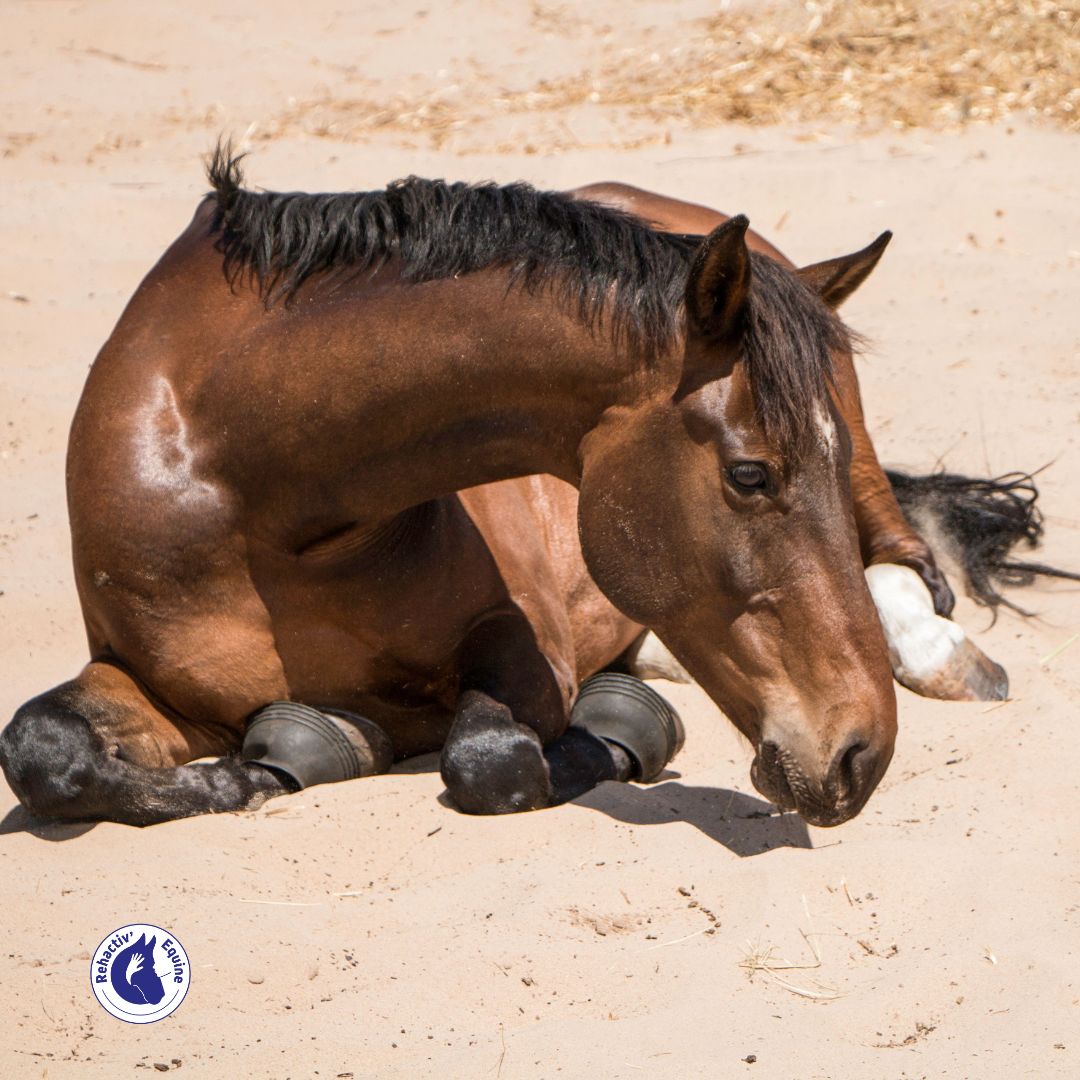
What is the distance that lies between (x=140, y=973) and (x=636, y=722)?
4.63ft

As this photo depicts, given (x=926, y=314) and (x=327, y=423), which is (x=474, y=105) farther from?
(x=327, y=423)

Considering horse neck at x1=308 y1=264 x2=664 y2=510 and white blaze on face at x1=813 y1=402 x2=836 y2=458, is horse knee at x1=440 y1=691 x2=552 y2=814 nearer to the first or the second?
horse neck at x1=308 y1=264 x2=664 y2=510

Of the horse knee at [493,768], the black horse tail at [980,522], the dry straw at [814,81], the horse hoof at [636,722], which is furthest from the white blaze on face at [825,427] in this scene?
the dry straw at [814,81]

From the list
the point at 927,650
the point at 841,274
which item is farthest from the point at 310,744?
the point at 927,650

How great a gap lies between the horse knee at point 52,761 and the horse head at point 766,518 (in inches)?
46.5

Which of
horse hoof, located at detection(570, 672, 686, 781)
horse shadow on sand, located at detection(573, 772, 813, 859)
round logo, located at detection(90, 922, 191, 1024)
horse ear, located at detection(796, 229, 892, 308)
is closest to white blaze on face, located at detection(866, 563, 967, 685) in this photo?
horse hoof, located at detection(570, 672, 686, 781)

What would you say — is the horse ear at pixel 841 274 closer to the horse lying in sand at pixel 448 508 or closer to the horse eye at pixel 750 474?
the horse lying in sand at pixel 448 508

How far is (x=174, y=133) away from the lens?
26.0 ft

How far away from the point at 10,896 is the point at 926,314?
186 inches

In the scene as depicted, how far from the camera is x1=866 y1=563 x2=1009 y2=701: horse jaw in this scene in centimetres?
418

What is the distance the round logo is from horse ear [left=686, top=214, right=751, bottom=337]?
1.39 meters

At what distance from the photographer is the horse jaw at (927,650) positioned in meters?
4.18

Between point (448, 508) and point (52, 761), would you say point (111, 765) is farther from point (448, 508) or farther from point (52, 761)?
point (448, 508)

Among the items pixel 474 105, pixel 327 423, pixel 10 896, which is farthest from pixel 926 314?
pixel 10 896
